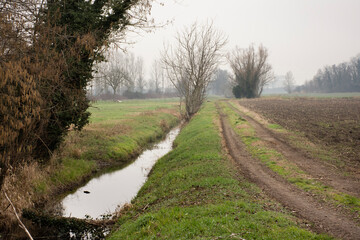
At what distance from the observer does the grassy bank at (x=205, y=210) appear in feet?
23.9

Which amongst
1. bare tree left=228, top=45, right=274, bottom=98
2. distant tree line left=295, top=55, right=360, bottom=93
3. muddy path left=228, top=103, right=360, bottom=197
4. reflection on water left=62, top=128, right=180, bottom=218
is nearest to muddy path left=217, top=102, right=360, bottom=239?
muddy path left=228, top=103, right=360, bottom=197

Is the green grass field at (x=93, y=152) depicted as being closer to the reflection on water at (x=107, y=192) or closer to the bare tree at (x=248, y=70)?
the reflection on water at (x=107, y=192)

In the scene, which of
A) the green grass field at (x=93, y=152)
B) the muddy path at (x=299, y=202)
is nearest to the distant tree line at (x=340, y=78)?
the green grass field at (x=93, y=152)

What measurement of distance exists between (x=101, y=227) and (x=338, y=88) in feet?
491

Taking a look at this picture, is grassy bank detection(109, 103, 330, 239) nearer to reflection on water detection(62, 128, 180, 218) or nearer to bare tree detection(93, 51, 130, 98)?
reflection on water detection(62, 128, 180, 218)

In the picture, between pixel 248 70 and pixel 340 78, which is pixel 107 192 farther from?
pixel 340 78

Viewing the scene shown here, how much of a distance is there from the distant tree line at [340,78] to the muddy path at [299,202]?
138866mm

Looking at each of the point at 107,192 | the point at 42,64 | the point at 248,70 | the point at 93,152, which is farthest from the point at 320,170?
the point at 248,70

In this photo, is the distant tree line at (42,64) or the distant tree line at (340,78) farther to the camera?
the distant tree line at (340,78)

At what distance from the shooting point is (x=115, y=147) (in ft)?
70.8

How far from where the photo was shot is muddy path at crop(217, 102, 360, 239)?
24.8ft

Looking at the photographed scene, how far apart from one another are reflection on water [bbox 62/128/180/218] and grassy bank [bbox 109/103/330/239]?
1268 mm

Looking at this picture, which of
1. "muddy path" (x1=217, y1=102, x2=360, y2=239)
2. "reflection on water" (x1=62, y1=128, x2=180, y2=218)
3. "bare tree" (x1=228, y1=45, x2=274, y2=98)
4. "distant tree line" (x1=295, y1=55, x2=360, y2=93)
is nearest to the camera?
"muddy path" (x1=217, y1=102, x2=360, y2=239)

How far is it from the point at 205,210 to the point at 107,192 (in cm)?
755
